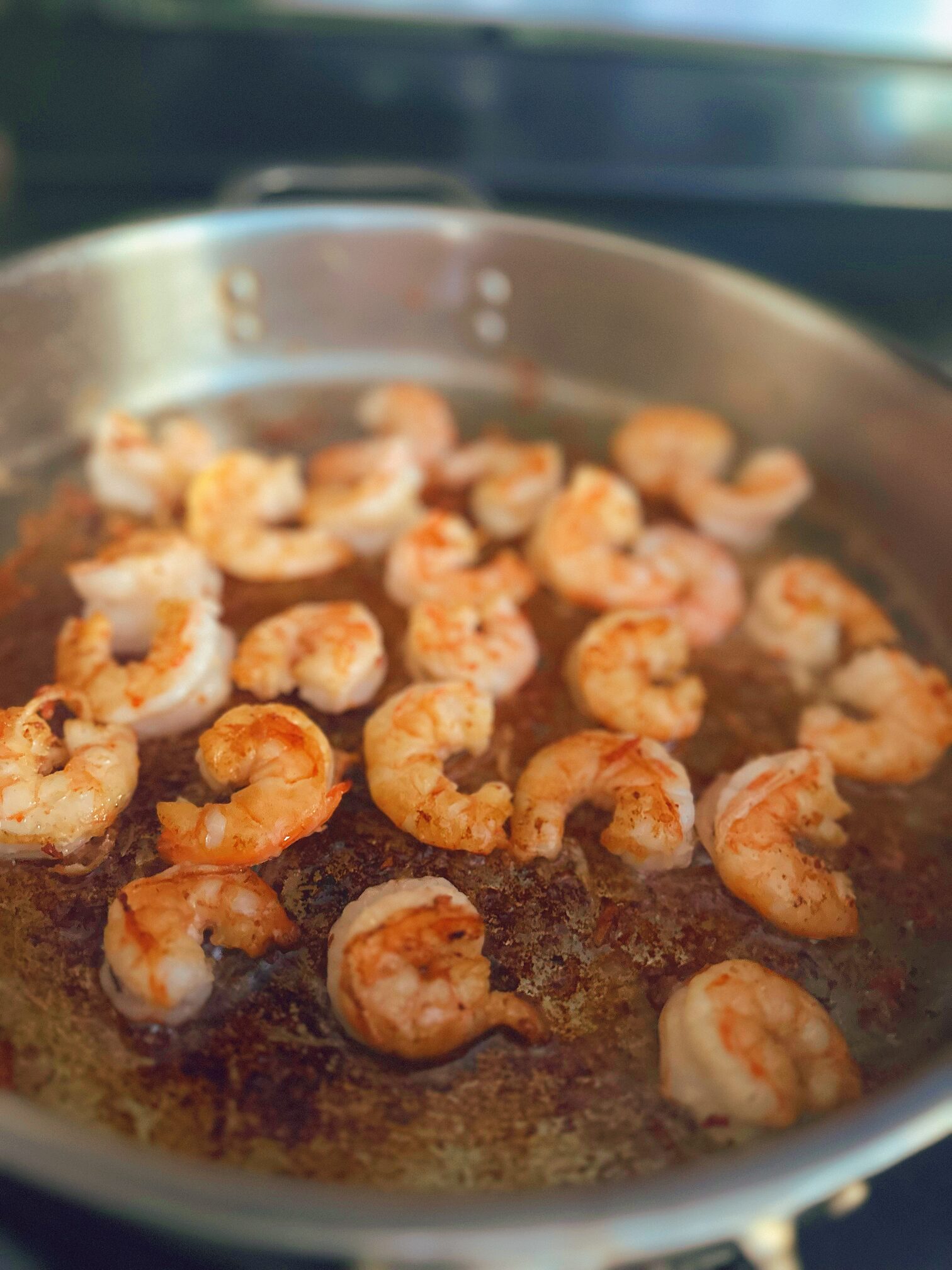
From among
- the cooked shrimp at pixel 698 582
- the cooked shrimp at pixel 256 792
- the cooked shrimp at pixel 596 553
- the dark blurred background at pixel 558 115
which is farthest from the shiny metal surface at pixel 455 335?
the cooked shrimp at pixel 256 792

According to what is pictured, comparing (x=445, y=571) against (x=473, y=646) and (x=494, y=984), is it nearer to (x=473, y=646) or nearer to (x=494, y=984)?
(x=473, y=646)

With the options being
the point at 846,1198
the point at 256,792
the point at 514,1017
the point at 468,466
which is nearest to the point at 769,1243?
the point at 846,1198

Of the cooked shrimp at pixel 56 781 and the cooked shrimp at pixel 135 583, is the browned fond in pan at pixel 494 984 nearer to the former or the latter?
the cooked shrimp at pixel 56 781

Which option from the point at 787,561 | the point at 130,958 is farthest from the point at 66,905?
the point at 787,561

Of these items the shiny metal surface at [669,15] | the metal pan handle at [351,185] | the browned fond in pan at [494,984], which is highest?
the shiny metal surface at [669,15]

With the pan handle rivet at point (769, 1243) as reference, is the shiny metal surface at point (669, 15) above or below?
above

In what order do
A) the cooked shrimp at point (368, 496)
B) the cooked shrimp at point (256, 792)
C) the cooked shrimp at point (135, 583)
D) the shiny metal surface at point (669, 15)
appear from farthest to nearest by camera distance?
the shiny metal surface at point (669, 15), the cooked shrimp at point (368, 496), the cooked shrimp at point (135, 583), the cooked shrimp at point (256, 792)

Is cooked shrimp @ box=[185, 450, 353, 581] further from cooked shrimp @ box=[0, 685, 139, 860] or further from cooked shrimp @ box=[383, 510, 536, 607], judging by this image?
cooked shrimp @ box=[0, 685, 139, 860]

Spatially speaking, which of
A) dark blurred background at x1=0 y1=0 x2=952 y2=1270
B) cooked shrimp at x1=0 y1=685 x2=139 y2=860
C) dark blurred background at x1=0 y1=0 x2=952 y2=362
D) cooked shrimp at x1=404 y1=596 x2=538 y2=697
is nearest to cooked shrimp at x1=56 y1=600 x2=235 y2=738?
cooked shrimp at x1=0 y1=685 x2=139 y2=860
